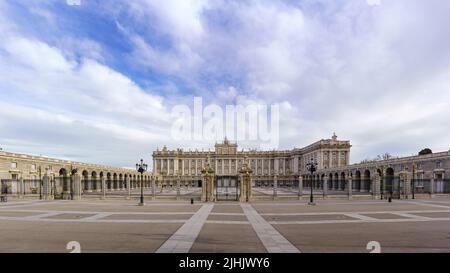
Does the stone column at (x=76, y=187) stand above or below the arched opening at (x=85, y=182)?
above

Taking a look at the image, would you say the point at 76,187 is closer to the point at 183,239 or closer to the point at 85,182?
the point at 85,182

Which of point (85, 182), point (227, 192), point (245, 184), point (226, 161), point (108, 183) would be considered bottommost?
point (108, 183)

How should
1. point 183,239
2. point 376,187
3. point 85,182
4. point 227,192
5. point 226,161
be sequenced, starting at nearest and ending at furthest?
point 183,239 < point 376,187 < point 227,192 < point 85,182 < point 226,161

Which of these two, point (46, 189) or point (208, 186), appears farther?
point (46, 189)

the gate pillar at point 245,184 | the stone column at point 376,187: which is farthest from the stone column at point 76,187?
the stone column at point 376,187

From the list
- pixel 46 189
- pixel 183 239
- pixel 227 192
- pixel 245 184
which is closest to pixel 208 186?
pixel 245 184

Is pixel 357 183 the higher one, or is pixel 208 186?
pixel 208 186

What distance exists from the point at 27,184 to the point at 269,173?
12617 centimetres

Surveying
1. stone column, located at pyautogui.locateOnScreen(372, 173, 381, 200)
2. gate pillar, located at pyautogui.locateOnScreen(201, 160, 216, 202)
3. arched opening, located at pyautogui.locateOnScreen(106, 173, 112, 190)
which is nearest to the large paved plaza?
gate pillar, located at pyautogui.locateOnScreen(201, 160, 216, 202)

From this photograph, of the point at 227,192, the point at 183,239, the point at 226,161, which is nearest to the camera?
the point at 183,239

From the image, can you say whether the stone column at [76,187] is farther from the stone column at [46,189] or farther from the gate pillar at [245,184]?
the gate pillar at [245,184]

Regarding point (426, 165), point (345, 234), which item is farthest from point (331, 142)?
point (345, 234)
